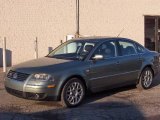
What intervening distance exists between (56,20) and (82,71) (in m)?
8.09

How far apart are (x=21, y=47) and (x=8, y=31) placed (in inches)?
32.7

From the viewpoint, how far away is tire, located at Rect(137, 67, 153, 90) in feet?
36.3

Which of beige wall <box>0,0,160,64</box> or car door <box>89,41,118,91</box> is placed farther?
beige wall <box>0,0,160,64</box>

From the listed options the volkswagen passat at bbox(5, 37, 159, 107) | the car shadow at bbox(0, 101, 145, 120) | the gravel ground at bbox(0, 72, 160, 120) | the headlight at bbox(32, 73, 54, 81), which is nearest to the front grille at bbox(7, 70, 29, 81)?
the volkswagen passat at bbox(5, 37, 159, 107)

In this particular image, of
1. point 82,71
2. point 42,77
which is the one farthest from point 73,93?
point 42,77

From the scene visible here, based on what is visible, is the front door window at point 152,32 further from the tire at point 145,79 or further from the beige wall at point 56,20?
the tire at point 145,79

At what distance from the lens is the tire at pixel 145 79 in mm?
11055

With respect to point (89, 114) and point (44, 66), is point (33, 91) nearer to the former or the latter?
point (44, 66)

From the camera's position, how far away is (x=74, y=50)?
10.1 metres

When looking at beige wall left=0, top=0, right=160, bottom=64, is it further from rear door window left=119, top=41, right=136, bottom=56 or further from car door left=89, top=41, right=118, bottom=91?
car door left=89, top=41, right=118, bottom=91

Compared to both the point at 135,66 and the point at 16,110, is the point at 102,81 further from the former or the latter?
the point at 16,110

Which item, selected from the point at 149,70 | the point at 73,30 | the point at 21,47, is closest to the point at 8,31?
the point at 21,47

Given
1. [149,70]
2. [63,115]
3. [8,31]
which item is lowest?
[63,115]

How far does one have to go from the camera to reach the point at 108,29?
735 inches
